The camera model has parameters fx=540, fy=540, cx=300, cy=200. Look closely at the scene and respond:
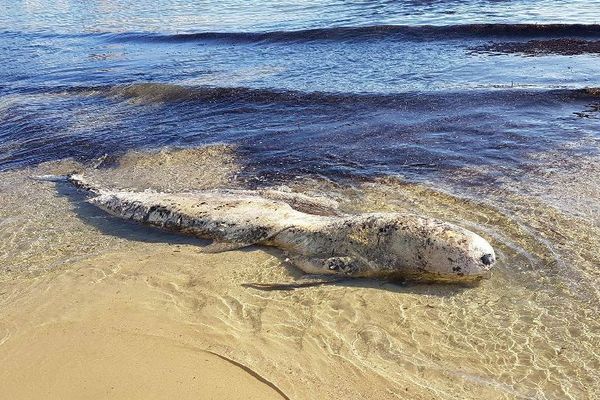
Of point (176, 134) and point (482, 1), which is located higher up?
point (482, 1)

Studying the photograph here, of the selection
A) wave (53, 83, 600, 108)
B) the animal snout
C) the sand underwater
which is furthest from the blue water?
the animal snout

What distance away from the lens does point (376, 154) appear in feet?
30.7

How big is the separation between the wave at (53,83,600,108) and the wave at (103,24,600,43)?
647 cm

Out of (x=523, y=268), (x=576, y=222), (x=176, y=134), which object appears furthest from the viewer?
(x=176, y=134)

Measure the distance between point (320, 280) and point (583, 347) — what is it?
2.61m

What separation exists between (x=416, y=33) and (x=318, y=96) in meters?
7.38

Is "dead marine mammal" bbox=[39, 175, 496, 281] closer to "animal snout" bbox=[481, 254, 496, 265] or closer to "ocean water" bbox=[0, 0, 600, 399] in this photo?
"animal snout" bbox=[481, 254, 496, 265]

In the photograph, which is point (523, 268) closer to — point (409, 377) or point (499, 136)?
point (409, 377)

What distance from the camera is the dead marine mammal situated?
568 centimetres

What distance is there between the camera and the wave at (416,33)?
682 inches

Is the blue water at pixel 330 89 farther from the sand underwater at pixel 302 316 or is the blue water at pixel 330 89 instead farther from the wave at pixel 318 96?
the sand underwater at pixel 302 316

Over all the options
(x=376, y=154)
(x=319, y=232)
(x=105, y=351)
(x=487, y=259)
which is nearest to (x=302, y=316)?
(x=319, y=232)

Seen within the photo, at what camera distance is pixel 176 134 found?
1182 centimetres

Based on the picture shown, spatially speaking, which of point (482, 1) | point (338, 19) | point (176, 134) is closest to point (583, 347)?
point (176, 134)
